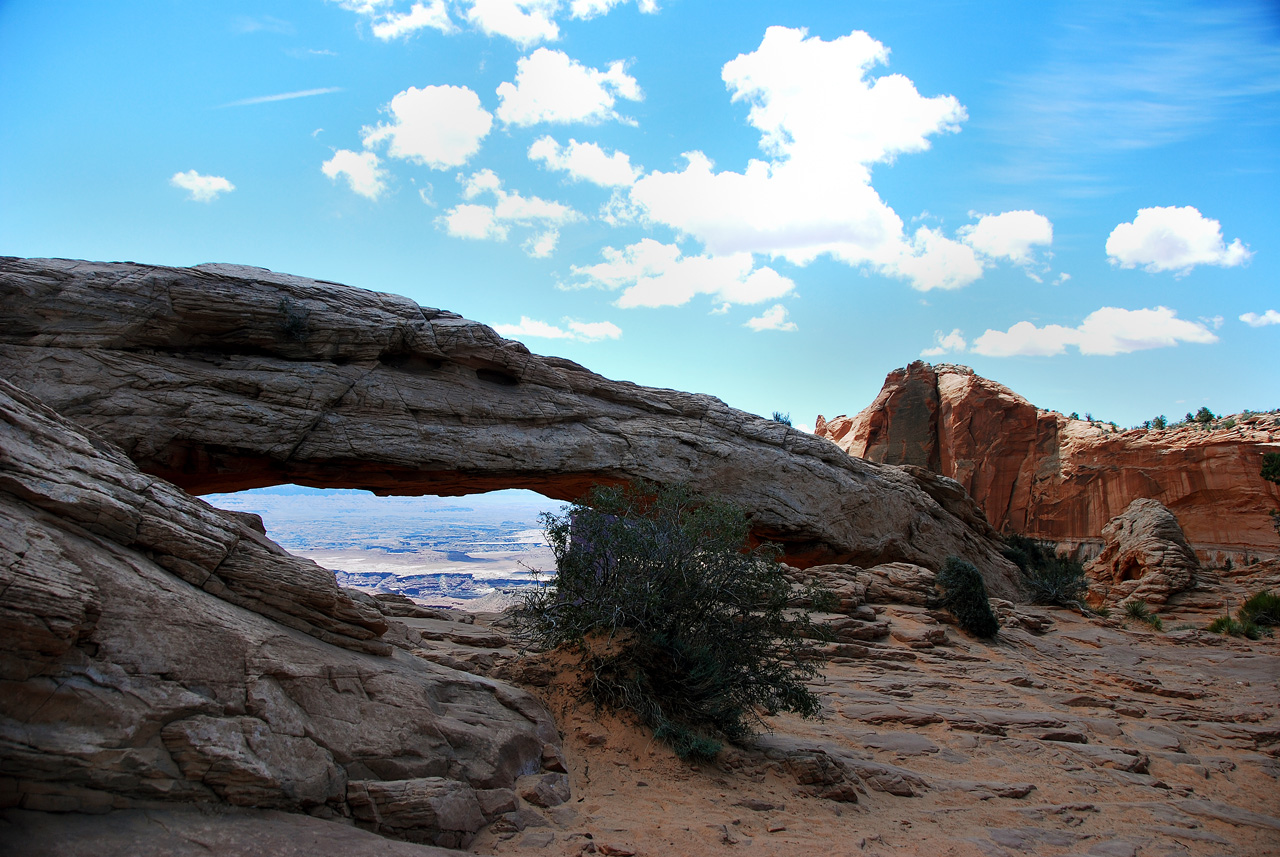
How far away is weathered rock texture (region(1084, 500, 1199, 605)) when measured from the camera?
20062mm

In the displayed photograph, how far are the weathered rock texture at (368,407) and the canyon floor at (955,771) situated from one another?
8911 mm

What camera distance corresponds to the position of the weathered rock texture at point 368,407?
1359cm

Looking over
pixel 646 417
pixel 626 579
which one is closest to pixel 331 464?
pixel 646 417

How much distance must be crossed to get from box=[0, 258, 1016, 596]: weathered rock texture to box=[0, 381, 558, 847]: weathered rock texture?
386 inches

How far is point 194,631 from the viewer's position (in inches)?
185

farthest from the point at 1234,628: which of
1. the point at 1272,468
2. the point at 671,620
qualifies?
the point at 671,620

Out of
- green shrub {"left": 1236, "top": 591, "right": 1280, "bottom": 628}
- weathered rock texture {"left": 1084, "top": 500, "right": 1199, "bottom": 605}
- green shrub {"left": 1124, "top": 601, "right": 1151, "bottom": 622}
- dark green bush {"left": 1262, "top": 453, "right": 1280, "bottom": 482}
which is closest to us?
green shrub {"left": 1236, "top": 591, "right": 1280, "bottom": 628}

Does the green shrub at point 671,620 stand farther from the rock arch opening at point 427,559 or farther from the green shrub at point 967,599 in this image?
the green shrub at point 967,599

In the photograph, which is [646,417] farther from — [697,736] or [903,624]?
[697,736]

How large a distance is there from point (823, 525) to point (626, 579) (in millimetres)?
14744

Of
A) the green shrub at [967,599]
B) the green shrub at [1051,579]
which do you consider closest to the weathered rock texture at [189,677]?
the green shrub at [967,599]

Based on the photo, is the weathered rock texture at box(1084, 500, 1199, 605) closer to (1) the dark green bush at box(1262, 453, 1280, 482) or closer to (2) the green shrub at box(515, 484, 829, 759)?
(1) the dark green bush at box(1262, 453, 1280, 482)

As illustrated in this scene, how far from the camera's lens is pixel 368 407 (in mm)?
16000

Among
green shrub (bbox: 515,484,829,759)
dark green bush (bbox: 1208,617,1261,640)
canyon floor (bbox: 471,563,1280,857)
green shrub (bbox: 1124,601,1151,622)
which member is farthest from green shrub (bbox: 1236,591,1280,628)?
green shrub (bbox: 515,484,829,759)
